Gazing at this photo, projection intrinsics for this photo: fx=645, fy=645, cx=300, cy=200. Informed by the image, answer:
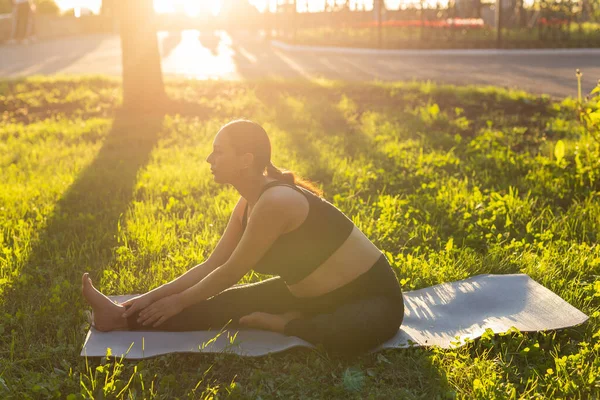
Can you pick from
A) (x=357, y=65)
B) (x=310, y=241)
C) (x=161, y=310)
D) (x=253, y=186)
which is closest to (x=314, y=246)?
(x=310, y=241)

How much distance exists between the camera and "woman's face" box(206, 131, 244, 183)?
3.40 meters

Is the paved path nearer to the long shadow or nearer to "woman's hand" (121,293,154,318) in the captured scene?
the long shadow

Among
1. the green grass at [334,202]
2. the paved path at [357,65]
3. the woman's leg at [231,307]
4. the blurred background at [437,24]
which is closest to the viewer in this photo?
the green grass at [334,202]

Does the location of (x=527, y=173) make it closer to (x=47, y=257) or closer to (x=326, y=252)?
(x=326, y=252)

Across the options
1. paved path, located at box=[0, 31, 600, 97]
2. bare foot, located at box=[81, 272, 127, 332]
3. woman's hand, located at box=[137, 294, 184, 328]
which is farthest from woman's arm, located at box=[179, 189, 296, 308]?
paved path, located at box=[0, 31, 600, 97]

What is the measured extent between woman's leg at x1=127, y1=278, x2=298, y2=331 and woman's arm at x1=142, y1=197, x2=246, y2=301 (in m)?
0.14

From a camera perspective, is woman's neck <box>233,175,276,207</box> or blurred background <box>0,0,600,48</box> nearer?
woman's neck <box>233,175,276,207</box>

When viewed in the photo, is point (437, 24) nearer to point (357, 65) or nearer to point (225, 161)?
point (357, 65)

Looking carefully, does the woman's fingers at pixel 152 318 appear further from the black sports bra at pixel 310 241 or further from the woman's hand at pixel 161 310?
the black sports bra at pixel 310 241

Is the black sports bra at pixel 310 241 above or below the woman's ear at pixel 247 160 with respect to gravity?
below

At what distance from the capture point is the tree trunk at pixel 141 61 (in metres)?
10.5

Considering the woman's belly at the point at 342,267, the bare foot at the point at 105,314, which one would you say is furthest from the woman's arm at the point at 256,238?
the bare foot at the point at 105,314

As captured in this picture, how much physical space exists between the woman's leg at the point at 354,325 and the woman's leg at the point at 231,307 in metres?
0.30

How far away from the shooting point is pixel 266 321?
12.2 ft
